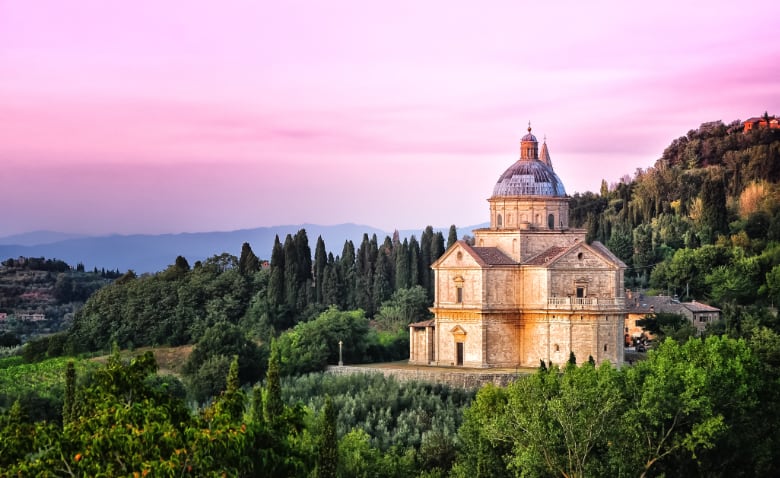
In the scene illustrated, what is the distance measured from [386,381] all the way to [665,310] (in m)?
19.7

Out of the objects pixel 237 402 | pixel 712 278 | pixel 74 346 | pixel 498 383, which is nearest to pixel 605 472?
pixel 498 383

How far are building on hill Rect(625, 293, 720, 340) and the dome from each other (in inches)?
447

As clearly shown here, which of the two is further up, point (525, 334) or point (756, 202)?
point (756, 202)

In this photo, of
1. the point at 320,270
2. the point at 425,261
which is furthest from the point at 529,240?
the point at 320,270

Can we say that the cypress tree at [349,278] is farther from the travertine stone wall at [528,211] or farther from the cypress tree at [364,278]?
the travertine stone wall at [528,211]

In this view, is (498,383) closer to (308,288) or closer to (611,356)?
(611,356)

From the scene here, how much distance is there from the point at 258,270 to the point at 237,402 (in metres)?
50.9

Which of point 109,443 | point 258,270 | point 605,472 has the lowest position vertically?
point 605,472

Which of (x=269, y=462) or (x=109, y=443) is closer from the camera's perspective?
(x=109, y=443)

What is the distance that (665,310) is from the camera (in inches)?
2542

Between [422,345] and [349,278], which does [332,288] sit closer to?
[349,278]

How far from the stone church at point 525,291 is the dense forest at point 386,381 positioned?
1863 mm

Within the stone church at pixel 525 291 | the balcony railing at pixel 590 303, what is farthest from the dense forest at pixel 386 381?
the balcony railing at pixel 590 303

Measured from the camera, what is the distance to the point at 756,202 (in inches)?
3504
